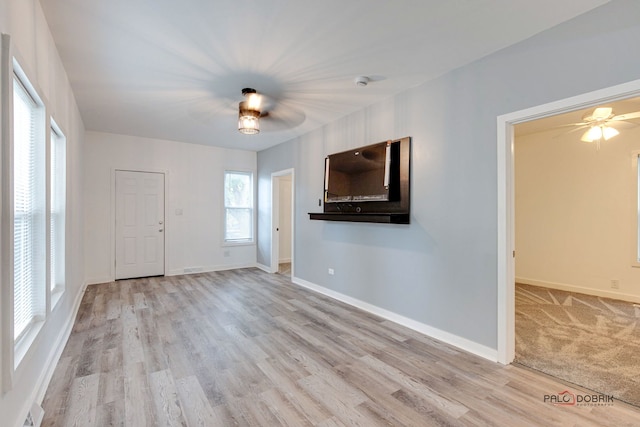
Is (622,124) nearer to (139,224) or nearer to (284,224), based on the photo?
(284,224)

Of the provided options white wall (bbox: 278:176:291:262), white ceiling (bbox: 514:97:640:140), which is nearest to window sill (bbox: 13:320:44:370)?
white ceiling (bbox: 514:97:640:140)

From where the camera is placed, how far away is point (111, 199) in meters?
5.16

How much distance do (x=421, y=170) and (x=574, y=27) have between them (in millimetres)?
1502

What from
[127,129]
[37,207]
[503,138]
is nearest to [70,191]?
[37,207]

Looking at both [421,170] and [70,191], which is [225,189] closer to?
[70,191]

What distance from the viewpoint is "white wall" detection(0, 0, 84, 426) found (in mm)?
1443

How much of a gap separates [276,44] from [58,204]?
98.8 inches

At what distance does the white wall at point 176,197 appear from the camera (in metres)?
5.02

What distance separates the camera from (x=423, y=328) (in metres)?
3.01

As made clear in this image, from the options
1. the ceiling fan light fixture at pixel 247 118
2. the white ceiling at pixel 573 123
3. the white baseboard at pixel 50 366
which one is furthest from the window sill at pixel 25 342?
the white ceiling at pixel 573 123

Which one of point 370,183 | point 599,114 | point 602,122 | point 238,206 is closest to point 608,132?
point 602,122

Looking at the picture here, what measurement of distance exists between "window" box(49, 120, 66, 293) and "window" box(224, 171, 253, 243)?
135 inches

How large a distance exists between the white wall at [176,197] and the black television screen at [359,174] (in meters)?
2.97

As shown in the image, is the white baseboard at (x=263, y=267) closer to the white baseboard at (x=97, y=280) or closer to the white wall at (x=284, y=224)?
the white wall at (x=284, y=224)
